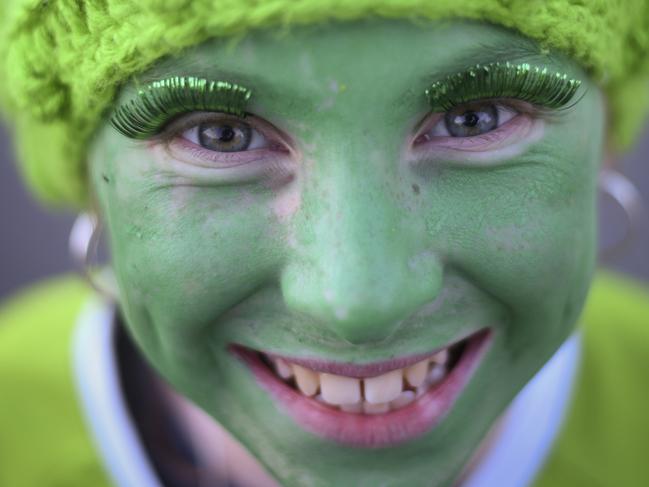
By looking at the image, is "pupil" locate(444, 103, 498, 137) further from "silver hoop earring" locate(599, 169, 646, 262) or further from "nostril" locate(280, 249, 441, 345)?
"silver hoop earring" locate(599, 169, 646, 262)

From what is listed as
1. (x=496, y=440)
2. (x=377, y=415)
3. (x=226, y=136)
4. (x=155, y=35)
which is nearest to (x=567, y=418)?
(x=496, y=440)

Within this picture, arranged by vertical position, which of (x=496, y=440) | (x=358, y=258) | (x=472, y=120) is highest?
(x=472, y=120)

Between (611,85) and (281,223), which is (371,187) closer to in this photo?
(281,223)

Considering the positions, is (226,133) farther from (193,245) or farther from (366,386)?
(366,386)

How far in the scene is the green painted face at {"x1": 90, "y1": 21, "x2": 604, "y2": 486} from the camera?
0.75 m

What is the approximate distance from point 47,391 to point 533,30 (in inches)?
39.8

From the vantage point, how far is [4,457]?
4.42 ft

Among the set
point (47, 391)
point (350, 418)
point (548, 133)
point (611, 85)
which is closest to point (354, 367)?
point (350, 418)

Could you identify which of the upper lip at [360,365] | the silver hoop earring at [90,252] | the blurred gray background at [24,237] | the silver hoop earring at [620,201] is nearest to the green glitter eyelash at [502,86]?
the upper lip at [360,365]

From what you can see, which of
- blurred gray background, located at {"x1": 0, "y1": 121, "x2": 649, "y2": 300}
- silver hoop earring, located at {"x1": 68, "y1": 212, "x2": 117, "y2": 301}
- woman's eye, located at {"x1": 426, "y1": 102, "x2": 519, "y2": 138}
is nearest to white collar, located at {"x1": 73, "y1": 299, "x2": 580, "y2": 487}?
silver hoop earring, located at {"x1": 68, "y1": 212, "x2": 117, "y2": 301}

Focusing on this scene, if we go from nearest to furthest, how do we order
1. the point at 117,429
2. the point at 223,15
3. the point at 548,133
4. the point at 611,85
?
the point at 223,15, the point at 548,133, the point at 611,85, the point at 117,429

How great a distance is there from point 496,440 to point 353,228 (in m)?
0.56

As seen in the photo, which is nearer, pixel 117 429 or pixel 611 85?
pixel 611 85

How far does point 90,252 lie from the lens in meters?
1.17
